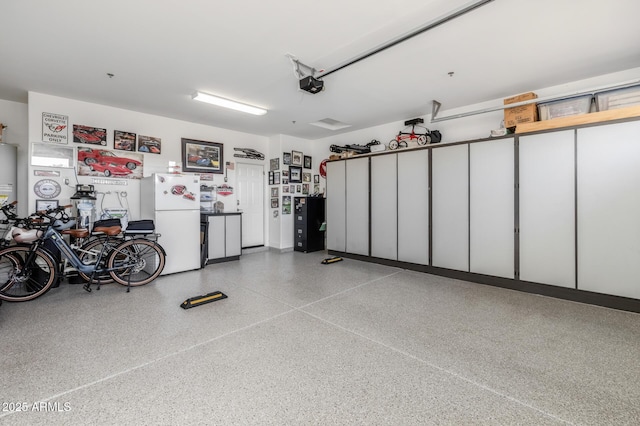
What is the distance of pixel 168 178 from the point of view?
16.0 feet

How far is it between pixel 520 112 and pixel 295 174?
196 inches

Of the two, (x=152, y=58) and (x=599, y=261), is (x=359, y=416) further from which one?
(x=152, y=58)

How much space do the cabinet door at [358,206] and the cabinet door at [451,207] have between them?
4.80 feet

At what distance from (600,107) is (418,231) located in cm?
298

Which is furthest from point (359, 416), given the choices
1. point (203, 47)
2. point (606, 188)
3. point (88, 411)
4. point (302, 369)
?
point (606, 188)

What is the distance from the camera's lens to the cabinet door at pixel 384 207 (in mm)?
5555

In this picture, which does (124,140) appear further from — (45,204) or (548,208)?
(548,208)

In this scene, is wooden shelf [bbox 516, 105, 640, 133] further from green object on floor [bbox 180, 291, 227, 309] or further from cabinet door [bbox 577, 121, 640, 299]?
green object on floor [bbox 180, 291, 227, 309]

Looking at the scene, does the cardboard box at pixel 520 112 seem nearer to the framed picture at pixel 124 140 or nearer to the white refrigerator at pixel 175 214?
the white refrigerator at pixel 175 214

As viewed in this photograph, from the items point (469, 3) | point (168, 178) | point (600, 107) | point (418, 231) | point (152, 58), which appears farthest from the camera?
point (418, 231)

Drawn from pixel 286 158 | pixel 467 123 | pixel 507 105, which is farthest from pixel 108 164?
pixel 507 105

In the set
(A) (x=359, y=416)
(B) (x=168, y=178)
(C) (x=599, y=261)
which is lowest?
(A) (x=359, y=416)

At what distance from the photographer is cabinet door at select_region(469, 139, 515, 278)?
4199 mm

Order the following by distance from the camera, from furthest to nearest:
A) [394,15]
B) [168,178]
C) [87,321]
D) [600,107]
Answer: [168,178]
[600,107]
[87,321]
[394,15]
